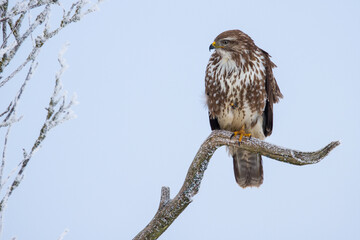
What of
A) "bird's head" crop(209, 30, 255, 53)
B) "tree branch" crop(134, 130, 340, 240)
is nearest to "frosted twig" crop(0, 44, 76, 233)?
"tree branch" crop(134, 130, 340, 240)

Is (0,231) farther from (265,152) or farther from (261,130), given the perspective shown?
(261,130)

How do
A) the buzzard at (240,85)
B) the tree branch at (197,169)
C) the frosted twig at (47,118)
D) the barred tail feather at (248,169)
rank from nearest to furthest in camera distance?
1. the frosted twig at (47,118)
2. the tree branch at (197,169)
3. the buzzard at (240,85)
4. the barred tail feather at (248,169)

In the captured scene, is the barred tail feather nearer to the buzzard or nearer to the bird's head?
the buzzard

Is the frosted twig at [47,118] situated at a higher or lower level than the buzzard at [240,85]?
lower

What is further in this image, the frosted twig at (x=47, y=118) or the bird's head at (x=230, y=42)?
the bird's head at (x=230, y=42)

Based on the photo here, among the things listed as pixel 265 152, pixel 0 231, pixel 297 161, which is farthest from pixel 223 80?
pixel 0 231

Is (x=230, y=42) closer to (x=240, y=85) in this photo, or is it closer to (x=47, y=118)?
(x=240, y=85)

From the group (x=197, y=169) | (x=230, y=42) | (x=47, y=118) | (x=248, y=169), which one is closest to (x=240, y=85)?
(x=230, y=42)

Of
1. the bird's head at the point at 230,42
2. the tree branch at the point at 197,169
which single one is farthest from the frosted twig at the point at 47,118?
the bird's head at the point at 230,42

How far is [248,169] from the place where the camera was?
5863 mm

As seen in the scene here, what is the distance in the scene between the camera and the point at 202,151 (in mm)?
4488

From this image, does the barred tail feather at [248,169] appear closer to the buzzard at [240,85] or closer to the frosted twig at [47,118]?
the buzzard at [240,85]

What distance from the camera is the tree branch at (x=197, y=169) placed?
403 cm

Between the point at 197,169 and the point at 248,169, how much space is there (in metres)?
1.65
